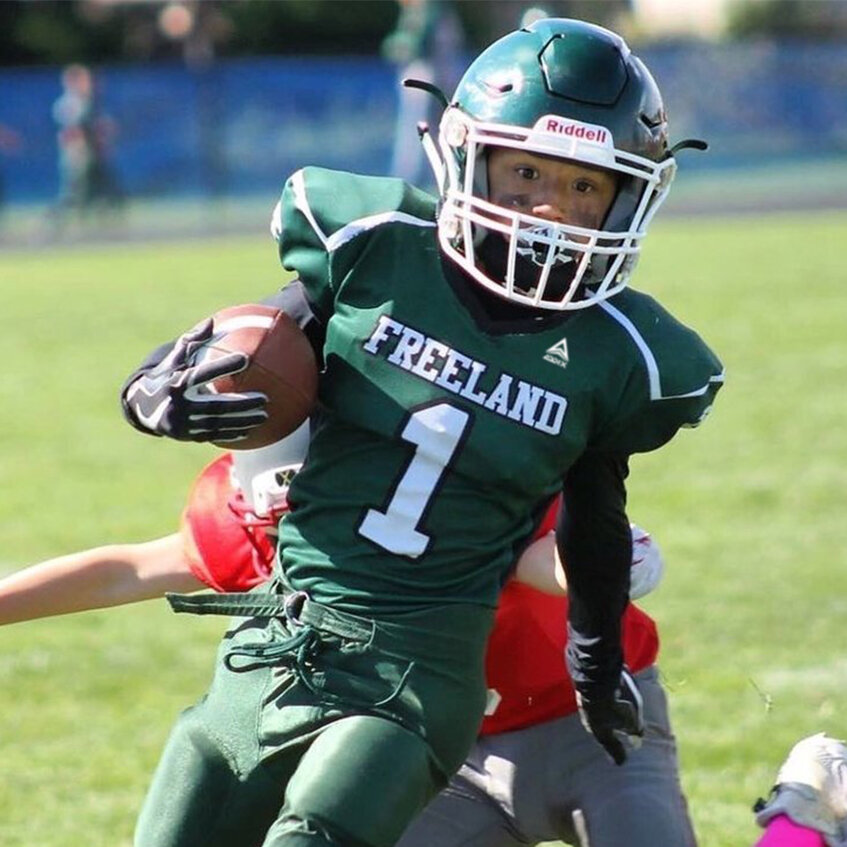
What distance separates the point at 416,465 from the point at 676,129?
20.1 metres

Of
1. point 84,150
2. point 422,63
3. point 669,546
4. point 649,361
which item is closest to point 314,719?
point 649,361

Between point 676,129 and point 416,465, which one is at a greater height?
point 416,465

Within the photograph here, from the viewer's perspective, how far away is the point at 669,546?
627 cm

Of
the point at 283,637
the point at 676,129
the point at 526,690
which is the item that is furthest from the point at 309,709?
the point at 676,129

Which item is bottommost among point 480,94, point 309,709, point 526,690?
point 526,690

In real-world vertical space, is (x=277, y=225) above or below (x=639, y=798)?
above

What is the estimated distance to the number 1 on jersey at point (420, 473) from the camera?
2773 mm

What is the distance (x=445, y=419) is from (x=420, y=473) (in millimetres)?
86

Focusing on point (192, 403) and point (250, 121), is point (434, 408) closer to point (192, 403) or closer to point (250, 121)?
point (192, 403)

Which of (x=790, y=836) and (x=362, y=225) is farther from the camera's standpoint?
(x=362, y=225)

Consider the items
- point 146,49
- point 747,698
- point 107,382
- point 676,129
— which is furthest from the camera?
point 146,49

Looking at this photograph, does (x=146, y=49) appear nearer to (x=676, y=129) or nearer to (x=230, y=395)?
(x=676, y=129)

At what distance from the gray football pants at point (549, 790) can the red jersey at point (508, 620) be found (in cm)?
4

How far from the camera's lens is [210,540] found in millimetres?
3277
